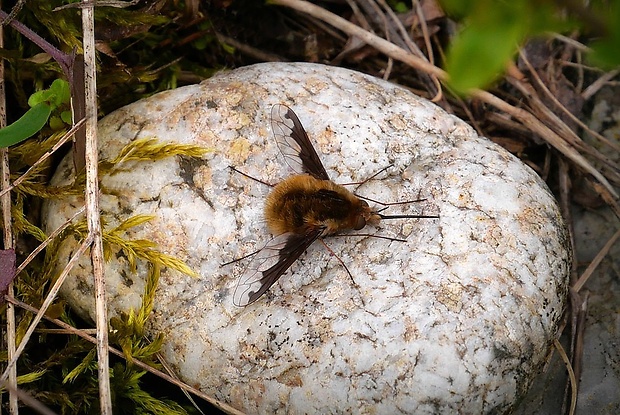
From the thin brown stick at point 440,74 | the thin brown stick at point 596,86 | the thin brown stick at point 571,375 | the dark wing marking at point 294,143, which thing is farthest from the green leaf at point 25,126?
the thin brown stick at point 596,86

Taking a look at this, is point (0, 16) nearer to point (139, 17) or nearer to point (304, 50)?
point (139, 17)

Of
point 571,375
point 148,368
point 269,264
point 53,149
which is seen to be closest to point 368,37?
point 269,264

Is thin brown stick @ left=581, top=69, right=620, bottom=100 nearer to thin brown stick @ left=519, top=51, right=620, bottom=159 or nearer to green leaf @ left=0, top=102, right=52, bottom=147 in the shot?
thin brown stick @ left=519, top=51, right=620, bottom=159

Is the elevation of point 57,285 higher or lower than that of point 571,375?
higher

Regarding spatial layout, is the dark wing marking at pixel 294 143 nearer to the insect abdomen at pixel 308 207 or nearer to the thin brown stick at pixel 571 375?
the insect abdomen at pixel 308 207

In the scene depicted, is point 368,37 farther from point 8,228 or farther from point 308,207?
point 8,228

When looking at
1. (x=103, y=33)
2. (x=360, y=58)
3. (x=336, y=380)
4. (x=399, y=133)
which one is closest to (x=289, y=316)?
(x=336, y=380)

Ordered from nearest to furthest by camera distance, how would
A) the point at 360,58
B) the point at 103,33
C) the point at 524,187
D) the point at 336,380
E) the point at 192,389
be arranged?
the point at 336,380, the point at 192,389, the point at 524,187, the point at 103,33, the point at 360,58
